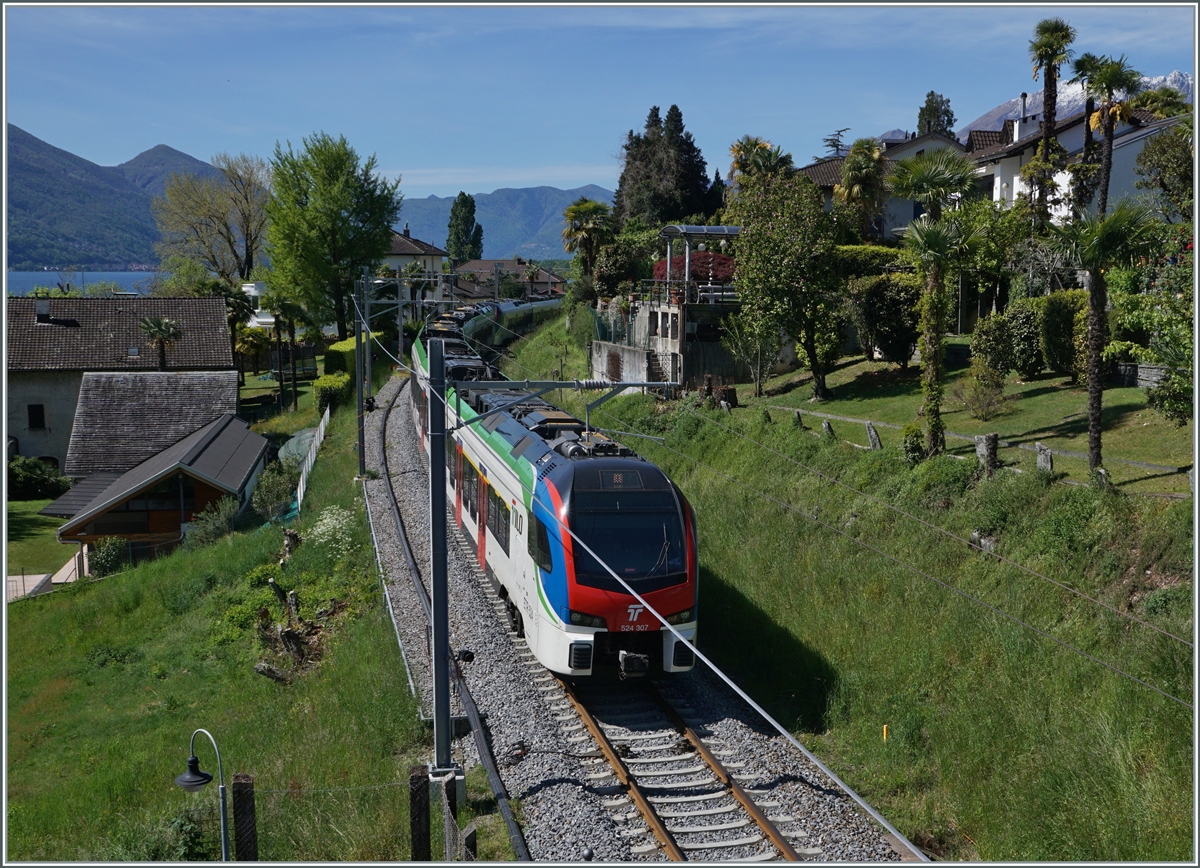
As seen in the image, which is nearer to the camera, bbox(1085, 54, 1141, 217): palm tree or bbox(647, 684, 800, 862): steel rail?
bbox(647, 684, 800, 862): steel rail

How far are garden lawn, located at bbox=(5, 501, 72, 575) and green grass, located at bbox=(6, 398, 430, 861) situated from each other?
738cm

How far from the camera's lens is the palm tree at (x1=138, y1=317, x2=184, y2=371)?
5269 centimetres

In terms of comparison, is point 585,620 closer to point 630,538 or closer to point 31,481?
point 630,538

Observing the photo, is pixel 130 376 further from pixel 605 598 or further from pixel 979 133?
pixel 979 133

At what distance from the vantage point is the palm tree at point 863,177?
41.7 meters

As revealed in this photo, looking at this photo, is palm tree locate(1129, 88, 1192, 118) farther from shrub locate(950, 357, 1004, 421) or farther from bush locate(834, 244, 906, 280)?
shrub locate(950, 357, 1004, 421)

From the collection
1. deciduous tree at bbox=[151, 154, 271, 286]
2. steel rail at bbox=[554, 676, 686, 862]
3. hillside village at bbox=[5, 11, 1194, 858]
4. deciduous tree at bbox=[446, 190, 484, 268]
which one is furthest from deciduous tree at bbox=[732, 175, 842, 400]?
deciduous tree at bbox=[446, 190, 484, 268]

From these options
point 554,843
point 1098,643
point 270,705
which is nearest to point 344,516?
point 270,705

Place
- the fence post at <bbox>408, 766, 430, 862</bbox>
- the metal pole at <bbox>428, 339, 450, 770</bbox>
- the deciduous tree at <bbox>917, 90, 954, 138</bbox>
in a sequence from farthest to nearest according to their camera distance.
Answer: the deciduous tree at <bbox>917, 90, 954, 138</bbox> < the metal pole at <bbox>428, 339, 450, 770</bbox> < the fence post at <bbox>408, 766, 430, 862</bbox>

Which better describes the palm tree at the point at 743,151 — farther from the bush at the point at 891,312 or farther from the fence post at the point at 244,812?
the fence post at the point at 244,812

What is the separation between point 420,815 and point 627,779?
2913 millimetres

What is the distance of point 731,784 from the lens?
39.5 ft

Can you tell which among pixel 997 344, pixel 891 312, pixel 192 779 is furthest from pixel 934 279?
pixel 192 779

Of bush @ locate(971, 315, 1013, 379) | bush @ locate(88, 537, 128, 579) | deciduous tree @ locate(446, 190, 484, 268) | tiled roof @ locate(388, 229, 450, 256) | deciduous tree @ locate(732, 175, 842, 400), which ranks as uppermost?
deciduous tree @ locate(446, 190, 484, 268)
